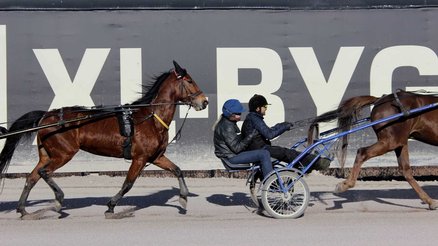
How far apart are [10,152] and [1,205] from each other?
127 centimetres

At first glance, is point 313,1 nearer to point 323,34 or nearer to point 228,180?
point 323,34

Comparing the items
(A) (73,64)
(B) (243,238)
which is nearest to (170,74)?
(B) (243,238)

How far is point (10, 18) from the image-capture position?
49.6ft

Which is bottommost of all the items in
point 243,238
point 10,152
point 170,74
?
point 243,238

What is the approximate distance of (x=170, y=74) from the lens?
1148cm

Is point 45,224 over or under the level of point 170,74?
under

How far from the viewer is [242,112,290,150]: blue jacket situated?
10773mm

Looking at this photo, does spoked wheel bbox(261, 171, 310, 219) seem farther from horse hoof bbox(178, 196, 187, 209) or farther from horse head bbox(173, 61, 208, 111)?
horse head bbox(173, 61, 208, 111)

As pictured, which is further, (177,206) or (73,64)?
(73,64)

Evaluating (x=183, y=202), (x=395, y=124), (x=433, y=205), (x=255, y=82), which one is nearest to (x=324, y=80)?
(x=255, y=82)

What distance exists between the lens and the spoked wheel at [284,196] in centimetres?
1066

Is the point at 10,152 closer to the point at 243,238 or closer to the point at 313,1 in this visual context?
the point at 243,238

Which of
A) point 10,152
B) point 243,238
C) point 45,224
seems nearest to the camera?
point 243,238

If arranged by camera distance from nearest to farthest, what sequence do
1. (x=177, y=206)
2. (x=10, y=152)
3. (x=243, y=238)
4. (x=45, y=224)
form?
(x=243, y=238) < (x=45, y=224) < (x=10, y=152) < (x=177, y=206)
